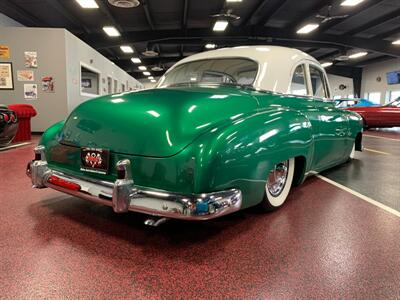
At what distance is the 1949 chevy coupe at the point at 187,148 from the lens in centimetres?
159

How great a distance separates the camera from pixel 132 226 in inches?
82.4

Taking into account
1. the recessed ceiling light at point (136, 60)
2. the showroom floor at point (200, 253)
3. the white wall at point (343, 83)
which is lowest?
the showroom floor at point (200, 253)

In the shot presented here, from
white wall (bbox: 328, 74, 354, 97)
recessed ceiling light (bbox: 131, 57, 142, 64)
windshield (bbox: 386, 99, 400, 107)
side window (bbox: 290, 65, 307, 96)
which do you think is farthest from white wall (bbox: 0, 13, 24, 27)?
white wall (bbox: 328, 74, 354, 97)

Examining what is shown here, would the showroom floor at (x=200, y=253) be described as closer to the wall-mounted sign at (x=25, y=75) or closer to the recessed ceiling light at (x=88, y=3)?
the wall-mounted sign at (x=25, y=75)

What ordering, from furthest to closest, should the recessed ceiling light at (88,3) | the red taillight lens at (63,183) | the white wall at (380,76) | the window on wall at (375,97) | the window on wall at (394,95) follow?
1. the window on wall at (375,97)
2. the white wall at (380,76)
3. the window on wall at (394,95)
4. the recessed ceiling light at (88,3)
5. the red taillight lens at (63,183)

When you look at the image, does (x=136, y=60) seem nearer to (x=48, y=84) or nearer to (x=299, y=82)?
(x=48, y=84)

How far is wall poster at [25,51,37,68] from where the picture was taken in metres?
8.58

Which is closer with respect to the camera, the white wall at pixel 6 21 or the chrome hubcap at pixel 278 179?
the chrome hubcap at pixel 278 179

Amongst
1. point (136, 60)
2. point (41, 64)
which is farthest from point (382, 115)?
point (136, 60)

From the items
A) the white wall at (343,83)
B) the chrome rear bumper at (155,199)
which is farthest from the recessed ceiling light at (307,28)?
the white wall at (343,83)

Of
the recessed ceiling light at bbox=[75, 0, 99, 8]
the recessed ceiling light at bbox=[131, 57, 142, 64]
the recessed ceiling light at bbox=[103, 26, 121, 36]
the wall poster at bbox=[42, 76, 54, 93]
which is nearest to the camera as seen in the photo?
the recessed ceiling light at bbox=[75, 0, 99, 8]

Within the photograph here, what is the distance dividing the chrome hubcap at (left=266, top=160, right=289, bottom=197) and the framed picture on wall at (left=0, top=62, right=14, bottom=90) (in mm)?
8770

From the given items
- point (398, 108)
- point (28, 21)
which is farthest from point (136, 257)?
point (28, 21)

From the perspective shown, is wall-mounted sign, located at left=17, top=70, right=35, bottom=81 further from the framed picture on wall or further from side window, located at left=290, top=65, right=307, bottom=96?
side window, located at left=290, top=65, right=307, bottom=96
